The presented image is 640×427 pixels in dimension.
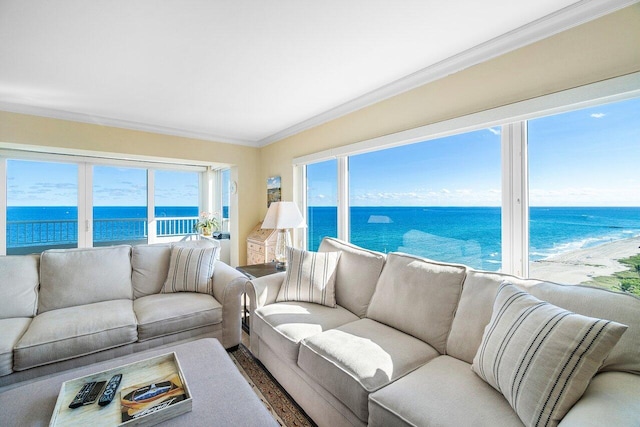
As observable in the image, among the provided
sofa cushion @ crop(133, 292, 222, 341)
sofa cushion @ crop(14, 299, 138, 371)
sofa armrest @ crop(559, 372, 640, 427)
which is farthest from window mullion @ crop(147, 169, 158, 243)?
sofa armrest @ crop(559, 372, 640, 427)

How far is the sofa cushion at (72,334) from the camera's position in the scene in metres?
1.78

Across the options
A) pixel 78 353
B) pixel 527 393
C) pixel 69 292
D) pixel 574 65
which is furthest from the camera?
pixel 69 292

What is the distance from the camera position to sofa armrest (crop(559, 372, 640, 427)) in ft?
2.85

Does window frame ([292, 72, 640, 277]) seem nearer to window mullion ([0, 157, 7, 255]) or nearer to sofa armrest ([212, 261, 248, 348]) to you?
sofa armrest ([212, 261, 248, 348])

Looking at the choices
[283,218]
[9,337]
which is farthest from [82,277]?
[283,218]

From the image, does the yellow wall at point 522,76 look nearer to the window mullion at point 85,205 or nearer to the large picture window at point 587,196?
the large picture window at point 587,196

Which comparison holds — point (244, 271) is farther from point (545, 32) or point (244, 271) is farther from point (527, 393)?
point (545, 32)

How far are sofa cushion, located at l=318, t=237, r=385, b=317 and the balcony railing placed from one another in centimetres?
441

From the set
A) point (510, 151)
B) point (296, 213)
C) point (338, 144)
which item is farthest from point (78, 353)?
point (510, 151)

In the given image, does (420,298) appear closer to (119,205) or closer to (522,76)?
(522,76)

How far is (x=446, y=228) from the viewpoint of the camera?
2490 mm

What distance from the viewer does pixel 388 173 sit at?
9.87ft

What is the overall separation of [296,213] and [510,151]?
2.02 metres

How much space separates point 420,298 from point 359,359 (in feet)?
1.91
